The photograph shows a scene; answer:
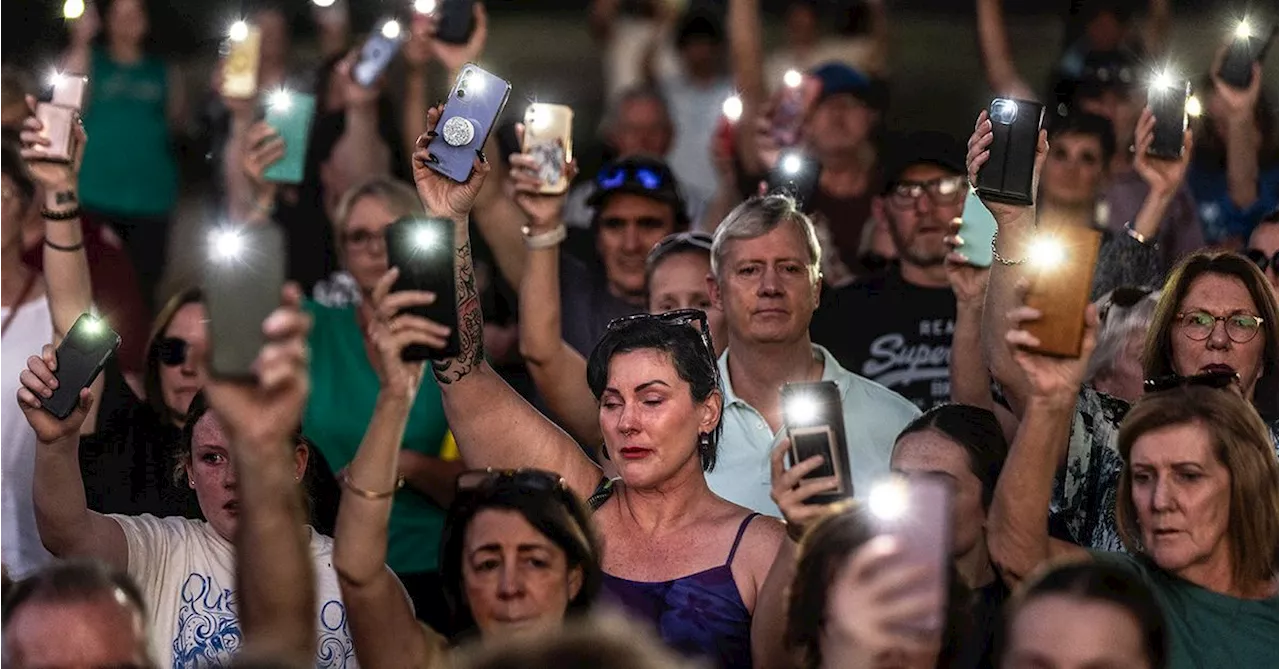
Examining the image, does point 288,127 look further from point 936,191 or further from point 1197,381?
point 1197,381

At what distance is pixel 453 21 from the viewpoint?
599 centimetres

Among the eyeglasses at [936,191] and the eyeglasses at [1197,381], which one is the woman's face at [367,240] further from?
the eyeglasses at [1197,381]

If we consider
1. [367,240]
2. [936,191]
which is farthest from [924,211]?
[367,240]

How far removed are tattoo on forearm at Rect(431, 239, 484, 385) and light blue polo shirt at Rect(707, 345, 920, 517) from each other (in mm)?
699

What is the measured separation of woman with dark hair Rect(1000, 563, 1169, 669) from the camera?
3256 mm

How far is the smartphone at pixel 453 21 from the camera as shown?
5992 millimetres

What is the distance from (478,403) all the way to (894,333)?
1691mm

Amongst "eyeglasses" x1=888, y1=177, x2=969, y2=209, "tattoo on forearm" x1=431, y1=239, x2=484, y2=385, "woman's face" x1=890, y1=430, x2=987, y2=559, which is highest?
"eyeglasses" x1=888, y1=177, x2=969, y2=209

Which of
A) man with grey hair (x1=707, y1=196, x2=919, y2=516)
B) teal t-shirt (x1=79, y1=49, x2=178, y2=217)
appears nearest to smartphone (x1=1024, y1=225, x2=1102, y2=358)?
man with grey hair (x1=707, y1=196, x2=919, y2=516)

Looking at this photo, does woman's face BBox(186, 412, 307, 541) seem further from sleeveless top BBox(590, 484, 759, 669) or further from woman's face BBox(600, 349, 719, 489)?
sleeveless top BBox(590, 484, 759, 669)

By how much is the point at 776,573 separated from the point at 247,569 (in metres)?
1.13

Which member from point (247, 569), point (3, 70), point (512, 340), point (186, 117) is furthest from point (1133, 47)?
point (247, 569)

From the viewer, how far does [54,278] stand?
5.03 m

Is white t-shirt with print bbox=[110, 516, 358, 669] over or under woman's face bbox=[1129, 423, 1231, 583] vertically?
under
